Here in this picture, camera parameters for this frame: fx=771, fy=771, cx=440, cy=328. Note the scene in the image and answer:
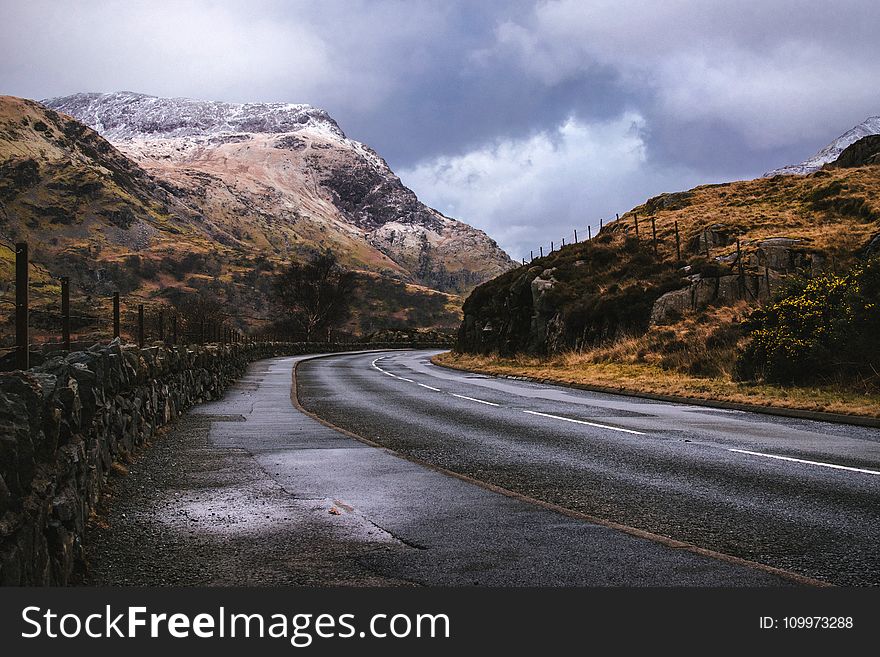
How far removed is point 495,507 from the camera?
23.3 feet

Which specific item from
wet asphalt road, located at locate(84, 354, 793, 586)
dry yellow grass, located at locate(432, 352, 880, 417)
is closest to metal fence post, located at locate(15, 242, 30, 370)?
wet asphalt road, located at locate(84, 354, 793, 586)

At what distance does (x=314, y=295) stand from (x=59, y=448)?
80.0m

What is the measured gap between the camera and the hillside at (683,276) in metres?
28.8

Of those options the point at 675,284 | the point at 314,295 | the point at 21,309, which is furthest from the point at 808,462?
the point at 314,295

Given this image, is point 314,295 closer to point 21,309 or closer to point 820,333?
point 820,333

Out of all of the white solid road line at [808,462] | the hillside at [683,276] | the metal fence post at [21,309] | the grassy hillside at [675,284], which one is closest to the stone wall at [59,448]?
the metal fence post at [21,309]

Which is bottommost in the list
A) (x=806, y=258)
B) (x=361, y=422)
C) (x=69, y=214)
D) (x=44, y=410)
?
(x=361, y=422)

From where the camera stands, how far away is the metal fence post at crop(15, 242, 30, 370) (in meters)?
6.64

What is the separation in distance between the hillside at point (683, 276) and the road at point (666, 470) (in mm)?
9901

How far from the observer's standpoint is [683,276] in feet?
111

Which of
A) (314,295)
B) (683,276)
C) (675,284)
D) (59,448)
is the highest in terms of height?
(314,295)

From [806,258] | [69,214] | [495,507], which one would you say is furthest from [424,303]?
[495,507]

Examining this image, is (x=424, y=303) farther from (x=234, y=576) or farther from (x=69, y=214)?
(x=234, y=576)

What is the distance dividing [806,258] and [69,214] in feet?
553
